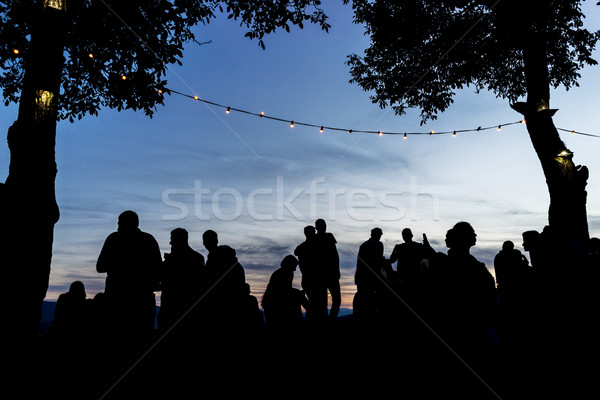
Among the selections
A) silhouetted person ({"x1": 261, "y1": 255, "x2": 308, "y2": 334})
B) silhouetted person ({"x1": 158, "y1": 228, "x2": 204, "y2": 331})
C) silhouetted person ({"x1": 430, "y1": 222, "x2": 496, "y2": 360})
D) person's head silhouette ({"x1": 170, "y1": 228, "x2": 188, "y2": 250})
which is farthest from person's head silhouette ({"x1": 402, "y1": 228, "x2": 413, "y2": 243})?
person's head silhouette ({"x1": 170, "y1": 228, "x2": 188, "y2": 250})

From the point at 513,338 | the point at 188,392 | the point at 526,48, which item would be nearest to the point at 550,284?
the point at 513,338

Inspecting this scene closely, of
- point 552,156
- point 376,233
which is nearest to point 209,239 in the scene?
point 376,233

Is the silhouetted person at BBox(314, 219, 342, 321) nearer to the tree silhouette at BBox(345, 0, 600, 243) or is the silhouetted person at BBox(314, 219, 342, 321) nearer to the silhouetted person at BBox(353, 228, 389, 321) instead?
the silhouetted person at BBox(353, 228, 389, 321)

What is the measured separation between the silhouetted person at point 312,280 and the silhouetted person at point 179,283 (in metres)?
2.24

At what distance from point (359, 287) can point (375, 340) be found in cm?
108

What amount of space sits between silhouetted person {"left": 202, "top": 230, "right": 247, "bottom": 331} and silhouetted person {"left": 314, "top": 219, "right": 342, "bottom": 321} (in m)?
1.82

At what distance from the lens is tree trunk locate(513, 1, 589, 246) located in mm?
7199

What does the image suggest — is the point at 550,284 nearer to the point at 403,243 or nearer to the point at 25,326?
the point at 403,243

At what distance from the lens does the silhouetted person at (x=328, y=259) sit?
6.35 m

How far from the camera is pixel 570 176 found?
7352mm

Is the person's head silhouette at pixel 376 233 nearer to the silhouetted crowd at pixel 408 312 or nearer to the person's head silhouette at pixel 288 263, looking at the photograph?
the silhouetted crowd at pixel 408 312

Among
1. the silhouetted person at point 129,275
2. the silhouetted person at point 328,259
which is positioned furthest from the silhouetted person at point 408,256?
the silhouetted person at point 129,275

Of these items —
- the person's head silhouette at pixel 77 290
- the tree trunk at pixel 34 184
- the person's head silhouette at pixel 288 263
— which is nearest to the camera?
the tree trunk at pixel 34 184

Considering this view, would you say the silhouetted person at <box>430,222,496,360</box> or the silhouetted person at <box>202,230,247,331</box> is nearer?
the silhouetted person at <box>430,222,496,360</box>
